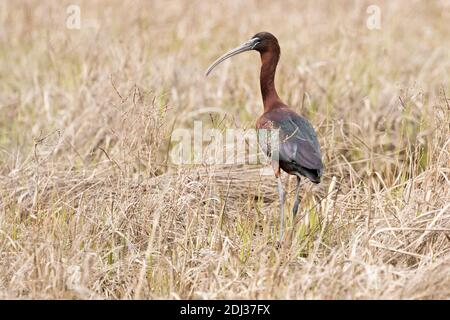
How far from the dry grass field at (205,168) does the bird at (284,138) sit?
193mm

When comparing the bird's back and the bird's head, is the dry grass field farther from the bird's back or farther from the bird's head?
the bird's head

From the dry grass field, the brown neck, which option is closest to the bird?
the brown neck

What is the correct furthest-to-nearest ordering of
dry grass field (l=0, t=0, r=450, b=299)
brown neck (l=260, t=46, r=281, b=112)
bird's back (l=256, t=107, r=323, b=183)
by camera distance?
1. brown neck (l=260, t=46, r=281, b=112)
2. bird's back (l=256, t=107, r=323, b=183)
3. dry grass field (l=0, t=0, r=450, b=299)

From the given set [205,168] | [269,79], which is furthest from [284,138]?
[269,79]

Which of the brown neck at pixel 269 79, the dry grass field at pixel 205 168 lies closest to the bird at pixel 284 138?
the brown neck at pixel 269 79

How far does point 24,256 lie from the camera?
4379 millimetres

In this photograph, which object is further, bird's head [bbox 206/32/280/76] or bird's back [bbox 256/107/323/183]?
bird's head [bbox 206/32/280/76]

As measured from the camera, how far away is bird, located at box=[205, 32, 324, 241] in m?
5.02

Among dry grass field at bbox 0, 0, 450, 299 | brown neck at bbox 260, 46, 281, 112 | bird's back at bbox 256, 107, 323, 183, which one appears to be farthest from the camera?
brown neck at bbox 260, 46, 281, 112

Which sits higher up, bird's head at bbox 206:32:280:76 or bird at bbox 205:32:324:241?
bird's head at bbox 206:32:280:76

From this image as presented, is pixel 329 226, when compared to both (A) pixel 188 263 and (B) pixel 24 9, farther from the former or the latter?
(B) pixel 24 9

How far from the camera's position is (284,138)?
17.0ft

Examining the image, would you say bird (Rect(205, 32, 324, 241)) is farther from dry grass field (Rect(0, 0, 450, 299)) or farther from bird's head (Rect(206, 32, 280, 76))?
dry grass field (Rect(0, 0, 450, 299))
